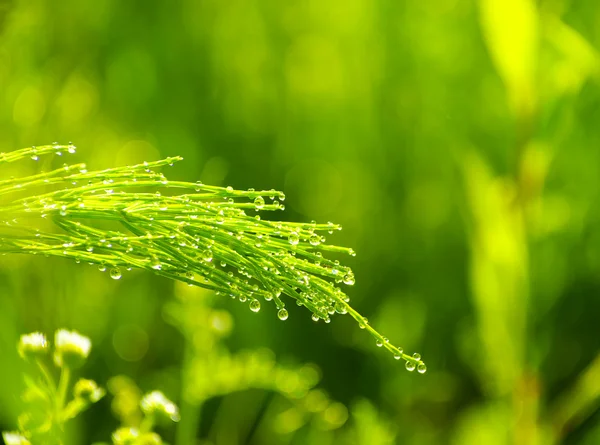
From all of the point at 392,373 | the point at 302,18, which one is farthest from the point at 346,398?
the point at 302,18

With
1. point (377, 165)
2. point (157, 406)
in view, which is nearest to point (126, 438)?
point (157, 406)

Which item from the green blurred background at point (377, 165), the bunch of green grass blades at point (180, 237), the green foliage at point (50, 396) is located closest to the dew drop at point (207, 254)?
the bunch of green grass blades at point (180, 237)

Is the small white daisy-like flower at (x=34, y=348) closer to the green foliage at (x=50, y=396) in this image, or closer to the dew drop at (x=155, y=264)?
the green foliage at (x=50, y=396)

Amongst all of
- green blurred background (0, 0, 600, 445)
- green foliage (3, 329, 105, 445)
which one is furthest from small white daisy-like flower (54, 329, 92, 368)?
green blurred background (0, 0, 600, 445)

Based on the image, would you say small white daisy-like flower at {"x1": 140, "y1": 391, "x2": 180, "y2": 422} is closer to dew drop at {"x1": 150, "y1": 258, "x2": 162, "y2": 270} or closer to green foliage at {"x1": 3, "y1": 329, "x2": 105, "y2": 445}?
green foliage at {"x1": 3, "y1": 329, "x2": 105, "y2": 445}

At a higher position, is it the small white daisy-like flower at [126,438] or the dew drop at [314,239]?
the dew drop at [314,239]

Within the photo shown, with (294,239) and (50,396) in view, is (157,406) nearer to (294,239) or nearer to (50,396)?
(50,396)

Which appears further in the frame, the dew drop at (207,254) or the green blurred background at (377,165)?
the green blurred background at (377,165)

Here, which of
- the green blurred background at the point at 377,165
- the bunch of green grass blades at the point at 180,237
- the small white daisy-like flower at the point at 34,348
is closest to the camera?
the bunch of green grass blades at the point at 180,237

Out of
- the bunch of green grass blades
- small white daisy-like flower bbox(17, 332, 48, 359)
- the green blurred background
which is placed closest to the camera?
the bunch of green grass blades
